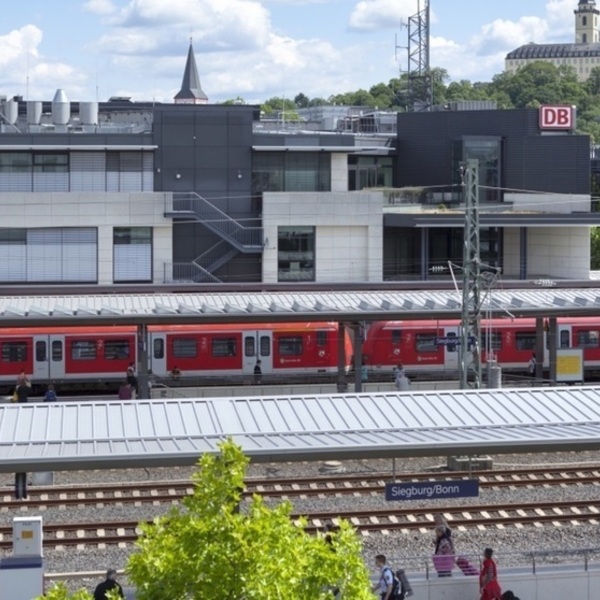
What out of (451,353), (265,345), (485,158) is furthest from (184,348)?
(485,158)

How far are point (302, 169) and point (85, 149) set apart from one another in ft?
29.7

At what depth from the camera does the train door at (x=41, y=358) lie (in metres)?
37.4

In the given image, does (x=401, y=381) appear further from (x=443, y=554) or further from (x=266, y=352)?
(x=443, y=554)

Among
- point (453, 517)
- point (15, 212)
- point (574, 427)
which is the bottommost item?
point (453, 517)

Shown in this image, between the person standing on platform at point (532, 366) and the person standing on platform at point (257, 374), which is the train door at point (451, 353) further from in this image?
the person standing on platform at point (257, 374)

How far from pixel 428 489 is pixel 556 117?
42251 millimetres

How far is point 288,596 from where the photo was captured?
34.1 feet

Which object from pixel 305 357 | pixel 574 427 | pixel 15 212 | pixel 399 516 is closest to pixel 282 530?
pixel 574 427

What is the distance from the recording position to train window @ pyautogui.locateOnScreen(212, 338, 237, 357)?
126 ft

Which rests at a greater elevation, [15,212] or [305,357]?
[15,212]

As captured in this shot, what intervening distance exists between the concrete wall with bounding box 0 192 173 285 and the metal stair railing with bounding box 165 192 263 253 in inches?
57.5

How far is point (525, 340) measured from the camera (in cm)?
4075

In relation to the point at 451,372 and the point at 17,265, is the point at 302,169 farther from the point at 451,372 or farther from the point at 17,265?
the point at 451,372

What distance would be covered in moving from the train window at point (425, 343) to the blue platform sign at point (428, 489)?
62.8ft
